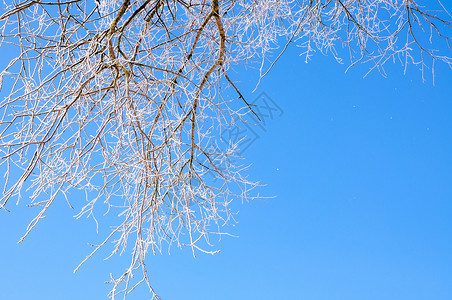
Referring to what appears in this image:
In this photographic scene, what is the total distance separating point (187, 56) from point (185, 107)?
0.25 meters

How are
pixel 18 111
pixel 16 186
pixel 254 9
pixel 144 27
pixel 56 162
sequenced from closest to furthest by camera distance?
pixel 16 186
pixel 18 111
pixel 56 162
pixel 144 27
pixel 254 9

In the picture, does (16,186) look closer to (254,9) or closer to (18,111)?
(18,111)

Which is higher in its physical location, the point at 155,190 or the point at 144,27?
the point at 144,27

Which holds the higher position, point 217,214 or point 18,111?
point 18,111

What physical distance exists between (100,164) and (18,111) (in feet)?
1.55

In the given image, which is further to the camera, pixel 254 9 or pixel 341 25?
pixel 341 25

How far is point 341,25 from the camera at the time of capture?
2.94 metres

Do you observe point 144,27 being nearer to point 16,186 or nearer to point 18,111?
point 18,111

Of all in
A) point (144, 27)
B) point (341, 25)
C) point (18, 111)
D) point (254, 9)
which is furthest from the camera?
point (341, 25)

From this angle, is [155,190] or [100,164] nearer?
[100,164]

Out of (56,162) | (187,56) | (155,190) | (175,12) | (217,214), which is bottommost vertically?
(217,214)

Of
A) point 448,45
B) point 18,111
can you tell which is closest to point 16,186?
point 18,111

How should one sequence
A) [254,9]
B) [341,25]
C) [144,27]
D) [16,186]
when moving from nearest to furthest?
1. [16,186]
2. [144,27]
3. [254,9]
4. [341,25]

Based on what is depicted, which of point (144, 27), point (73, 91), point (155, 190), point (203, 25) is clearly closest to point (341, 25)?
point (203, 25)
